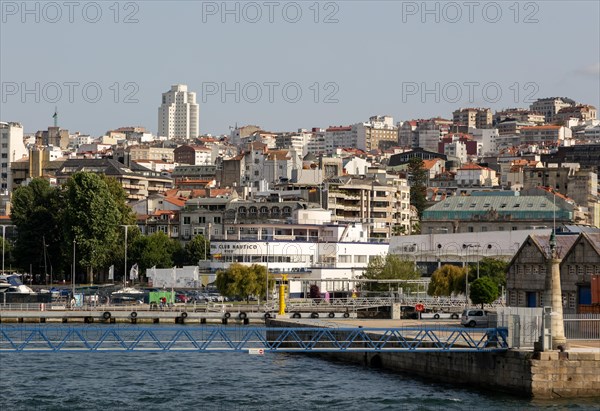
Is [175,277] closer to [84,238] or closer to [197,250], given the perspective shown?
[84,238]

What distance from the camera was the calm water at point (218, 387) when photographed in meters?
43.8

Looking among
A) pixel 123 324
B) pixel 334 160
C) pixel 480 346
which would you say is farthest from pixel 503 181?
pixel 480 346

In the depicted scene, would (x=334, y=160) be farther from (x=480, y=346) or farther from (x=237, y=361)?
(x=480, y=346)

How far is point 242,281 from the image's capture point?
311 feet

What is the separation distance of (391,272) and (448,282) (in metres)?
6.62

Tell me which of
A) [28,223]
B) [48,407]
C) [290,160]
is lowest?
[48,407]

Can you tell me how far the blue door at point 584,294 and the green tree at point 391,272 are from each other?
3222cm

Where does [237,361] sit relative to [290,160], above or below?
below

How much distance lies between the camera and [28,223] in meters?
120

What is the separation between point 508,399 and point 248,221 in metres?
77.8

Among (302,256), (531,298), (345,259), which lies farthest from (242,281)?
(531,298)

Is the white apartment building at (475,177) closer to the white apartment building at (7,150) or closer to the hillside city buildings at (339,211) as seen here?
the hillside city buildings at (339,211)

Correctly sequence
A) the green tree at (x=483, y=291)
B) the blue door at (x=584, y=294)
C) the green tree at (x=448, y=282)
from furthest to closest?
the green tree at (x=448, y=282)
the green tree at (x=483, y=291)
the blue door at (x=584, y=294)

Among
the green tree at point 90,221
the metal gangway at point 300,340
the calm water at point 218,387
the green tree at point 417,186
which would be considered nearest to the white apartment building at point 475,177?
the green tree at point 417,186
